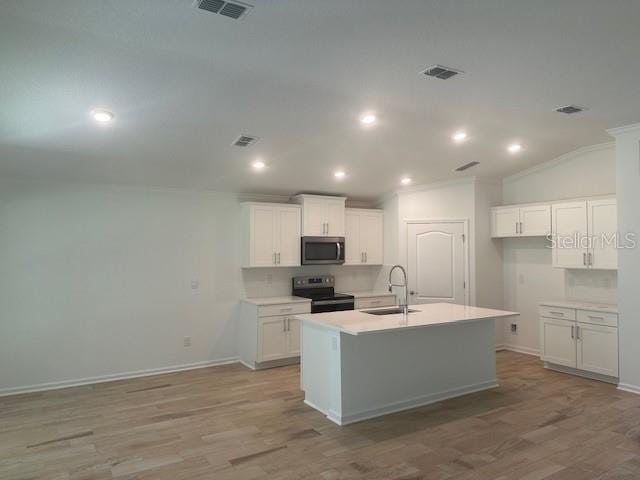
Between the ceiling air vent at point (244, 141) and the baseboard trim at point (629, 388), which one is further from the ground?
the ceiling air vent at point (244, 141)

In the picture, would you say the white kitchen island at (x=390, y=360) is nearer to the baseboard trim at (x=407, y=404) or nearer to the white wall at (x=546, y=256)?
the baseboard trim at (x=407, y=404)

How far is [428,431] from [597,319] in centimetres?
273

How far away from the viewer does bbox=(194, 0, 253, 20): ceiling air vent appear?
2357 mm

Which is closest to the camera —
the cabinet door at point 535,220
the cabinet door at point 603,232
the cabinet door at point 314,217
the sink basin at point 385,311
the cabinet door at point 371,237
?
the sink basin at point 385,311

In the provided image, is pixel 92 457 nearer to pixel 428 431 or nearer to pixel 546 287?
pixel 428 431

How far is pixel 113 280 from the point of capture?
17.9 feet

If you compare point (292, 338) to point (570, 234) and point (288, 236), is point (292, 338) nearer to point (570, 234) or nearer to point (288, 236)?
point (288, 236)

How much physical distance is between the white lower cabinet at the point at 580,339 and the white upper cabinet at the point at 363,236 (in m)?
2.60

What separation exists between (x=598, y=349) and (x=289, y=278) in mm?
4036

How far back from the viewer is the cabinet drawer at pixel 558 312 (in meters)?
5.36

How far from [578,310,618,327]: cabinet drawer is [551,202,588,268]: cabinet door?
0.59 m

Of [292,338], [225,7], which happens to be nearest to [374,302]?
[292,338]

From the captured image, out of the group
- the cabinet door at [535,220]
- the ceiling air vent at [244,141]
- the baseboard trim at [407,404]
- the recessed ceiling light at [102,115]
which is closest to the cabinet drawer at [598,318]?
the cabinet door at [535,220]

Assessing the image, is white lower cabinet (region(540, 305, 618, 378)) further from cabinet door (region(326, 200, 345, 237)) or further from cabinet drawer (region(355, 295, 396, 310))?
cabinet door (region(326, 200, 345, 237))
